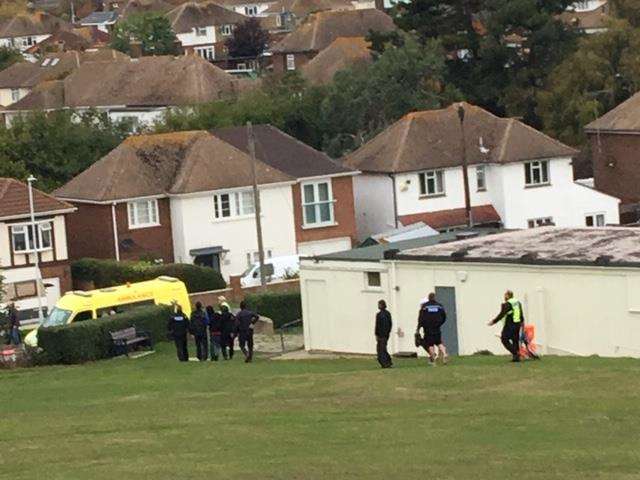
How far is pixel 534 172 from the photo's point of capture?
7656cm

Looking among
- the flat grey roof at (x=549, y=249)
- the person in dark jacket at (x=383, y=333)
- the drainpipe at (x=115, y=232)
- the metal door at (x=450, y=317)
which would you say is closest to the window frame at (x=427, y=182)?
the drainpipe at (x=115, y=232)

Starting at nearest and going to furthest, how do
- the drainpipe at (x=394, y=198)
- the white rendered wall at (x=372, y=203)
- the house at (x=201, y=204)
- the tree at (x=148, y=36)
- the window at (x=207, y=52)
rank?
the house at (x=201, y=204)
the drainpipe at (x=394, y=198)
the white rendered wall at (x=372, y=203)
the tree at (x=148, y=36)
the window at (x=207, y=52)

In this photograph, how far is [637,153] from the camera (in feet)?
265

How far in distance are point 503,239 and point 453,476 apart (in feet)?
76.7

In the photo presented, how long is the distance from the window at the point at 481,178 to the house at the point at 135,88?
35.2 metres

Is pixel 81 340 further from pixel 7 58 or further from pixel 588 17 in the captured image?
pixel 7 58

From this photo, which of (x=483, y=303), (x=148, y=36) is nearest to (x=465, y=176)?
(x=483, y=303)

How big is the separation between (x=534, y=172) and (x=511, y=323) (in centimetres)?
4587

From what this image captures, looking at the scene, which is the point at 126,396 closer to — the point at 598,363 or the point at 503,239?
the point at 598,363

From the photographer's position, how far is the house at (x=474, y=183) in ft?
247

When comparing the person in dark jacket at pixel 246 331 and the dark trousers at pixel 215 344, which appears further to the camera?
the dark trousers at pixel 215 344

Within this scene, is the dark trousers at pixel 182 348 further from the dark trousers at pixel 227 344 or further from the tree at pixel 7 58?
the tree at pixel 7 58

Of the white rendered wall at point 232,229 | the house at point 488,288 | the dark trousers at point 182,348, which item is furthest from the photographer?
the white rendered wall at point 232,229

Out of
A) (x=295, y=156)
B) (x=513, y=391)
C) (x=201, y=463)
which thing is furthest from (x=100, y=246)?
(x=201, y=463)
